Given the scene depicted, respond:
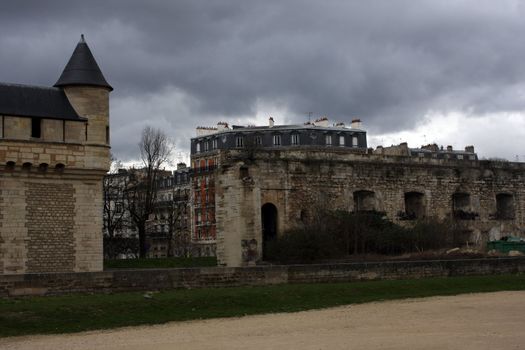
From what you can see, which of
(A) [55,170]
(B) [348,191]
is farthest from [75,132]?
(B) [348,191]

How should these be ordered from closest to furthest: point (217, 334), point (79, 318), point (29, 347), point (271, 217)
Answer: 1. point (29, 347)
2. point (217, 334)
3. point (79, 318)
4. point (271, 217)

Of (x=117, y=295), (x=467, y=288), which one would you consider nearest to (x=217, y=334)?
(x=117, y=295)

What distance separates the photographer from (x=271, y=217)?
30984 mm

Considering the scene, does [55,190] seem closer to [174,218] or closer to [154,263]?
[154,263]

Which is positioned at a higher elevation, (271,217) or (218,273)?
(271,217)

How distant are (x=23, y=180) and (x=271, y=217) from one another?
31.2ft

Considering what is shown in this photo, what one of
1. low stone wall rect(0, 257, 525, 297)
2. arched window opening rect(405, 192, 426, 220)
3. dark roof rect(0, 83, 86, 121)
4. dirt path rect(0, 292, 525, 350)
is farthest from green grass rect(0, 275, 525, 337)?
arched window opening rect(405, 192, 426, 220)

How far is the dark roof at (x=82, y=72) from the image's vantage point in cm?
2653

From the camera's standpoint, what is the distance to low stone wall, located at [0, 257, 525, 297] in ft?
61.1

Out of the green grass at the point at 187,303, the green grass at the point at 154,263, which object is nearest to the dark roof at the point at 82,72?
the green grass at the point at 154,263

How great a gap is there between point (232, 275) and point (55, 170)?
753 cm

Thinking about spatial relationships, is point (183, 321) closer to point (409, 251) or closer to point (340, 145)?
point (409, 251)

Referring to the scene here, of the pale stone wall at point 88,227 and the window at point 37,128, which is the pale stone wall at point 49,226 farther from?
the window at point 37,128

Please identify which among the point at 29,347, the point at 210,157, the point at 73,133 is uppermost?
the point at 210,157
